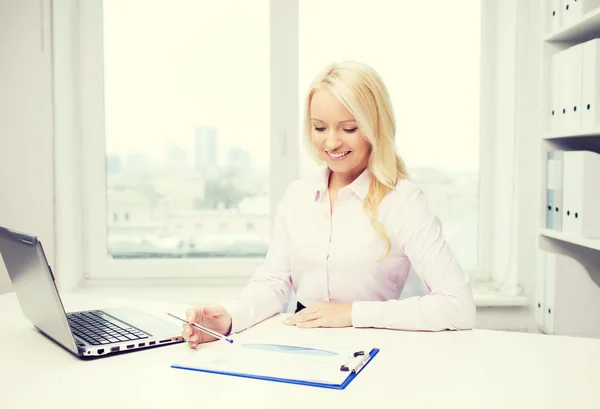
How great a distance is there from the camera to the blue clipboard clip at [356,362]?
99 centimetres

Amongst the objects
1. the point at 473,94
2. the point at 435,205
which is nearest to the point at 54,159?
the point at 435,205

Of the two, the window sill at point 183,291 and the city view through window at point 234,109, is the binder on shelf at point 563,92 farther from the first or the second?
the window sill at point 183,291

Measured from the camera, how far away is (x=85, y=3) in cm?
261

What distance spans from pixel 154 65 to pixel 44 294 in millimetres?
1749

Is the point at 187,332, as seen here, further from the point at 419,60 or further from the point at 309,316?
the point at 419,60

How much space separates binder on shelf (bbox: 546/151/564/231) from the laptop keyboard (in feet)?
4.97

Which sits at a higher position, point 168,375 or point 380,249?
point 380,249

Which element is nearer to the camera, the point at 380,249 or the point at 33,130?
the point at 380,249

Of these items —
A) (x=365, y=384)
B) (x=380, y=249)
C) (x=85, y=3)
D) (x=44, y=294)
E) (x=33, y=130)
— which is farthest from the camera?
(x=85, y=3)

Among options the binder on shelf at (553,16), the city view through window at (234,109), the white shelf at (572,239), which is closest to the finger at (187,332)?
the white shelf at (572,239)

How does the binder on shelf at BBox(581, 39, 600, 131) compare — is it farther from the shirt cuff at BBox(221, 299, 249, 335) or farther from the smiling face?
the shirt cuff at BBox(221, 299, 249, 335)

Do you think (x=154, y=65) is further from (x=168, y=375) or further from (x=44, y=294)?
(x=168, y=375)

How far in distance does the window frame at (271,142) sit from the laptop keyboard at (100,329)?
129 cm

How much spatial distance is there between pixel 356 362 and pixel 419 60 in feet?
6.16
